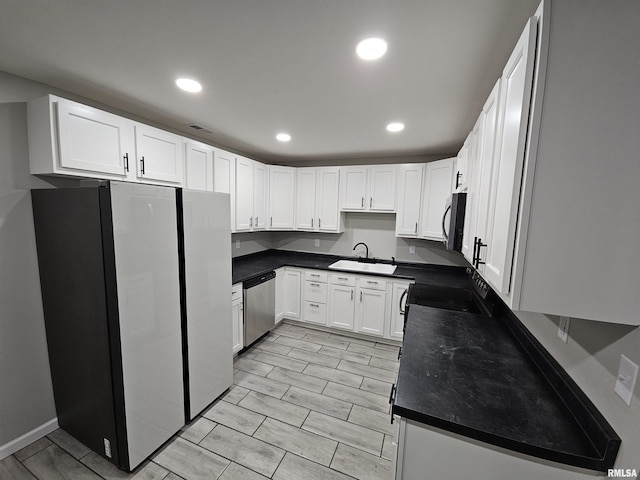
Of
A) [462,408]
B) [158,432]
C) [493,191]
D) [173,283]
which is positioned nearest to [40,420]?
[158,432]

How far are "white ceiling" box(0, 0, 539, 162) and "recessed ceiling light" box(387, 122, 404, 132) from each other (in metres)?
0.10

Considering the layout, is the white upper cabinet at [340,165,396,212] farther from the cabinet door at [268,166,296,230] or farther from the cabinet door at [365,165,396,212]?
the cabinet door at [268,166,296,230]

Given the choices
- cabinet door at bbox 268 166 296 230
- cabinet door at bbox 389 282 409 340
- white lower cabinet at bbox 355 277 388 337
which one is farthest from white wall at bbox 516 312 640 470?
cabinet door at bbox 268 166 296 230

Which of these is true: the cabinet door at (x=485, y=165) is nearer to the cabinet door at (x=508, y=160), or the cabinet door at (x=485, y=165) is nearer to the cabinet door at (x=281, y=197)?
the cabinet door at (x=508, y=160)

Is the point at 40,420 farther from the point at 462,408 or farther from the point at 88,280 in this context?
the point at 462,408

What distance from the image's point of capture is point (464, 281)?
9.94 feet

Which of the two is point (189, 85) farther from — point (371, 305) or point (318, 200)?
point (371, 305)

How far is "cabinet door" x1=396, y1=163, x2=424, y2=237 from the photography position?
3.29 metres

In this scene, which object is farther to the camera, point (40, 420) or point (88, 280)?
point (40, 420)

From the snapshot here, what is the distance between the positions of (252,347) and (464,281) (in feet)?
8.74

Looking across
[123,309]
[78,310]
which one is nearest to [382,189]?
[123,309]

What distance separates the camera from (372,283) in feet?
10.6

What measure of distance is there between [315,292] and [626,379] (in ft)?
9.75

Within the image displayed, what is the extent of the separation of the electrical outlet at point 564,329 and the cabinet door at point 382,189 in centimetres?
248
